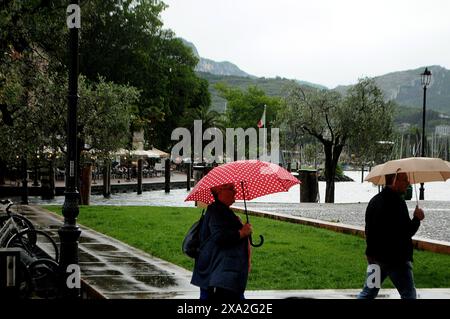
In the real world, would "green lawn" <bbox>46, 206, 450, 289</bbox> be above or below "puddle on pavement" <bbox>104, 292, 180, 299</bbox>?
below

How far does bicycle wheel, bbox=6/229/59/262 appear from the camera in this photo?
401 inches

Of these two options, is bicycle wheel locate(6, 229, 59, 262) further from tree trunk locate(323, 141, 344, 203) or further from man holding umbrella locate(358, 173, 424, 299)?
tree trunk locate(323, 141, 344, 203)

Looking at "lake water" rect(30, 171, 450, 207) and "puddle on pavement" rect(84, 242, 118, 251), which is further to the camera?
"lake water" rect(30, 171, 450, 207)

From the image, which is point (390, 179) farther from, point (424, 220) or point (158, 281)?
point (424, 220)

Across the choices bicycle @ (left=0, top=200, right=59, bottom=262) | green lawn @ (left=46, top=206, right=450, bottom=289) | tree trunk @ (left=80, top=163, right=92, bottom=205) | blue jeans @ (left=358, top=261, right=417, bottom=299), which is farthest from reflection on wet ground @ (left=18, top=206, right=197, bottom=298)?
tree trunk @ (left=80, top=163, right=92, bottom=205)

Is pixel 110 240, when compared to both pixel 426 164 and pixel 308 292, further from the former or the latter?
pixel 426 164

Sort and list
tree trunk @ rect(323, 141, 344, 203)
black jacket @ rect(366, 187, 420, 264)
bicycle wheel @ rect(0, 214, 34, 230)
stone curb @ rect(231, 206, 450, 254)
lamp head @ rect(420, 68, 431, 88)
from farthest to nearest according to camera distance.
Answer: tree trunk @ rect(323, 141, 344, 203)
lamp head @ rect(420, 68, 431, 88)
stone curb @ rect(231, 206, 450, 254)
bicycle wheel @ rect(0, 214, 34, 230)
black jacket @ rect(366, 187, 420, 264)

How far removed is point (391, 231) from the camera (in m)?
6.44

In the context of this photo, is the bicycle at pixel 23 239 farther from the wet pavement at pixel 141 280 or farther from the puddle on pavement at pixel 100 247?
the puddle on pavement at pixel 100 247

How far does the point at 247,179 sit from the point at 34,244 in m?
6.77

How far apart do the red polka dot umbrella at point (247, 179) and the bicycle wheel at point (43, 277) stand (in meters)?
3.56

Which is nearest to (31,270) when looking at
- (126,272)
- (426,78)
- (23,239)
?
(23,239)

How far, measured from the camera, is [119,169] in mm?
61938

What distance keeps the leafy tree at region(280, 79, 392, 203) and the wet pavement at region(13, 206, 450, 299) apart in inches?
876
